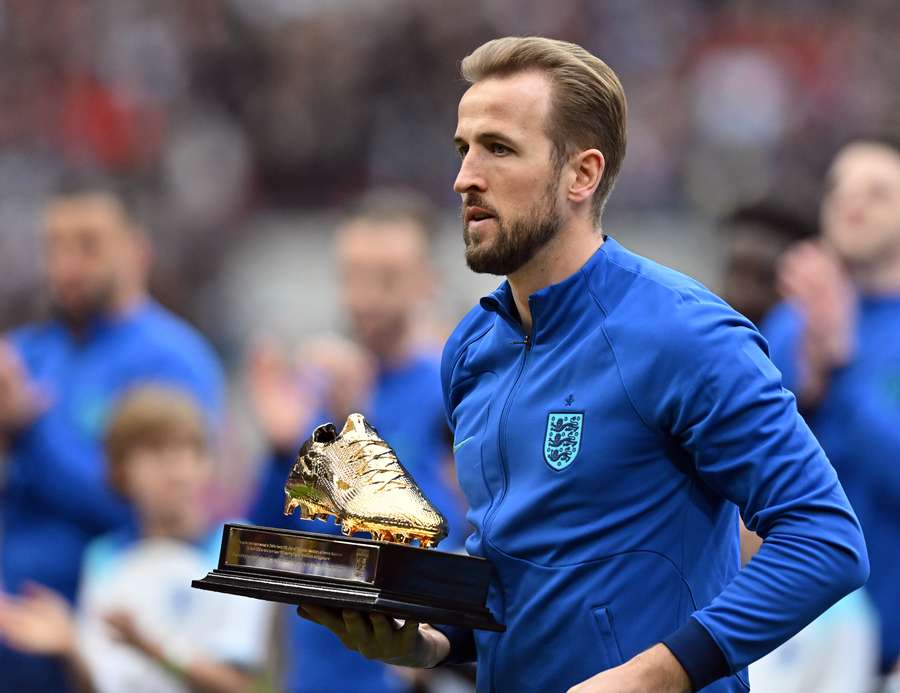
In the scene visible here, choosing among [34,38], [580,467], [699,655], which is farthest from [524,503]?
[34,38]

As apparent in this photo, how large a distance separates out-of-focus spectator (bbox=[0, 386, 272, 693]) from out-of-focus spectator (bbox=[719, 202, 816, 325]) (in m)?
2.07

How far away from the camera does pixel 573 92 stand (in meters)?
3.00

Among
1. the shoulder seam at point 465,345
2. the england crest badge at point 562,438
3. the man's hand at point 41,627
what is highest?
the man's hand at point 41,627

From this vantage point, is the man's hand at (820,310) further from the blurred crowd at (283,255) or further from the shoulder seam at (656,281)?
the shoulder seam at (656,281)

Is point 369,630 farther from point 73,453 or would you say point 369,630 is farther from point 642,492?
point 73,453

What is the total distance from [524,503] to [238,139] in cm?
1485

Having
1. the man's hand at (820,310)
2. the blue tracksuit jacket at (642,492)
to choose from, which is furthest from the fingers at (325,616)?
the man's hand at (820,310)

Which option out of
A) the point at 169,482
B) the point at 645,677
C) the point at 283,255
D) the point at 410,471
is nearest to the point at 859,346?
the point at 410,471

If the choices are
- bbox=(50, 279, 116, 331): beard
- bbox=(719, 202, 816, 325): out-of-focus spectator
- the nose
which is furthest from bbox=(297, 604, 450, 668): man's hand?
bbox=(50, 279, 116, 331): beard

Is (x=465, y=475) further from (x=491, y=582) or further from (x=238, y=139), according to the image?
(x=238, y=139)

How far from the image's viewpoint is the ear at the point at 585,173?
9.93ft

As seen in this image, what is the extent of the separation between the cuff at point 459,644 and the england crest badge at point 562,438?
1.65ft

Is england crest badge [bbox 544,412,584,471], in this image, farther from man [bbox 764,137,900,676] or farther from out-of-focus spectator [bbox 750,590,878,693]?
man [bbox 764,137,900,676]

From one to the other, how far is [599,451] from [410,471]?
3.33m
